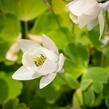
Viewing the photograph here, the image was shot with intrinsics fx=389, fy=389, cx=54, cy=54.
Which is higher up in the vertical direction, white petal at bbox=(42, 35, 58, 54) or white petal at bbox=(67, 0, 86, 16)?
white petal at bbox=(67, 0, 86, 16)

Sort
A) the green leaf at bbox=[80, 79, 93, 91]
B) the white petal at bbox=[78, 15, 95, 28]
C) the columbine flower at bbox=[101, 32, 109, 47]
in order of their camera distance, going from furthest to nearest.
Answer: the columbine flower at bbox=[101, 32, 109, 47] → the green leaf at bbox=[80, 79, 93, 91] → the white petal at bbox=[78, 15, 95, 28]

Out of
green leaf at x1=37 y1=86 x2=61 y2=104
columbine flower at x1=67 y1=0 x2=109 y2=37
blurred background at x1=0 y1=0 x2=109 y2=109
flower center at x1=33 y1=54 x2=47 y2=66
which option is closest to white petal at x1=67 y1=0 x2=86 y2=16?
columbine flower at x1=67 y1=0 x2=109 y2=37

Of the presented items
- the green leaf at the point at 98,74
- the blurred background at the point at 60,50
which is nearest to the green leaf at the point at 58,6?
the blurred background at the point at 60,50

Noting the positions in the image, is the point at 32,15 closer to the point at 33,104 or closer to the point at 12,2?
the point at 12,2

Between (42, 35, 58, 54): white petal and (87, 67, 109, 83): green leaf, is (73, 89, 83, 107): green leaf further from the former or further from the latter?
(42, 35, 58, 54): white petal

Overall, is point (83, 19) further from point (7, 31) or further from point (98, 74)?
point (7, 31)

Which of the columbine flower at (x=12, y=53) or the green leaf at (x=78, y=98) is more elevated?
the columbine flower at (x=12, y=53)

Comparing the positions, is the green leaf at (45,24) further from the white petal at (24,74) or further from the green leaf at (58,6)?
the white petal at (24,74)

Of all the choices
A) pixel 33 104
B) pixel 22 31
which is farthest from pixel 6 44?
pixel 33 104
